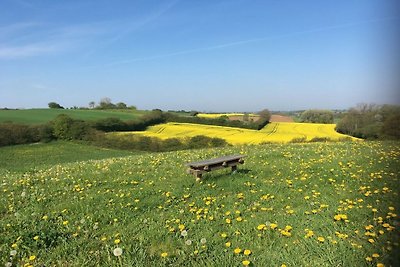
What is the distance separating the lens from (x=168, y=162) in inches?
533

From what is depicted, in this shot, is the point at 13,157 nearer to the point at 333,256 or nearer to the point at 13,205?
the point at 13,205

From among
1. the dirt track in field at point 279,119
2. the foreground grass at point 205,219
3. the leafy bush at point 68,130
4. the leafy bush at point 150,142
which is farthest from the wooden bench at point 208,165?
the leafy bush at point 68,130

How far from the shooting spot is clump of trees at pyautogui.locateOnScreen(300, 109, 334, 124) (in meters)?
53.2

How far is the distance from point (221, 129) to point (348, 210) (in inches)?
2358

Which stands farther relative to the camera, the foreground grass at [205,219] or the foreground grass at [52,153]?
the foreground grass at [52,153]

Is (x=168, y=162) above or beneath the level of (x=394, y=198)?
beneath

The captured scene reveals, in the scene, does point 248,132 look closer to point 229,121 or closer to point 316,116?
point 229,121

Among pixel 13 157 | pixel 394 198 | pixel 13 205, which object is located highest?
pixel 394 198

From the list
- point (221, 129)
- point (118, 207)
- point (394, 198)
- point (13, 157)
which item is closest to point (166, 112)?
point (221, 129)

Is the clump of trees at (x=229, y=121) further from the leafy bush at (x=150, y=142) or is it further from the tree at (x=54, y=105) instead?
the tree at (x=54, y=105)

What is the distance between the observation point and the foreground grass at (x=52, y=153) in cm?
4694

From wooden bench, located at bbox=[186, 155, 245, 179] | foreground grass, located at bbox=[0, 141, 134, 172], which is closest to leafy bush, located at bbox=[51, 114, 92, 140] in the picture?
foreground grass, located at bbox=[0, 141, 134, 172]

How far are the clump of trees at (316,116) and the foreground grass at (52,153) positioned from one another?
106ft

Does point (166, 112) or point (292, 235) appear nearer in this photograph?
point (292, 235)
